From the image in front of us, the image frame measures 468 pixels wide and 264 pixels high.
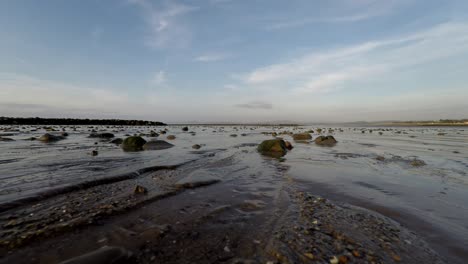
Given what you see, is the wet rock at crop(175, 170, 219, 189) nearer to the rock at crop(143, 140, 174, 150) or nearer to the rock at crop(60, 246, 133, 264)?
Answer: the rock at crop(60, 246, 133, 264)

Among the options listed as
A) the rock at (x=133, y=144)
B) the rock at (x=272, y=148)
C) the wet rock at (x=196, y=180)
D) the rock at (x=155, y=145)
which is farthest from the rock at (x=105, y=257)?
the rock at (x=133, y=144)

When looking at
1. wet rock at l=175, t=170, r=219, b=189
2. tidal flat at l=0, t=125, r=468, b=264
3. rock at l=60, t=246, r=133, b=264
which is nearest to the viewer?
rock at l=60, t=246, r=133, b=264

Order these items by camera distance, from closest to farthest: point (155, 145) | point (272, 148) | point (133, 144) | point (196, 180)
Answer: point (196, 180), point (272, 148), point (133, 144), point (155, 145)

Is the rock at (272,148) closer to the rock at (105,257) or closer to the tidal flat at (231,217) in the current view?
the tidal flat at (231,217)

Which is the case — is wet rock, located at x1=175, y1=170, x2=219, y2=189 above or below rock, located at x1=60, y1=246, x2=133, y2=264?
below

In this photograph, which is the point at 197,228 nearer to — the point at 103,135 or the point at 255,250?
the point at 255,250

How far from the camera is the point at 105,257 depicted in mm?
2660

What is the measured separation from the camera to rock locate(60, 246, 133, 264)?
8.42 ft

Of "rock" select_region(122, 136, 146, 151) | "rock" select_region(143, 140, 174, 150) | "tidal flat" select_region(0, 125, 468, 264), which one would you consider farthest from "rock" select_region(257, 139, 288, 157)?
"rock" select_region(122, 136, 146, 151)

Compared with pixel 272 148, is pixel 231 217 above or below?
below

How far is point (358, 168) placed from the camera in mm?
8469

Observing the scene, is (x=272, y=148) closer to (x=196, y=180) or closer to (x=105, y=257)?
(x=196, y=180)

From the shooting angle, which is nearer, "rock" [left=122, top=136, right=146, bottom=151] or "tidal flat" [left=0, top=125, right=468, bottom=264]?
"tidal flat" [left=0, top=125, right=468, bottom=264]

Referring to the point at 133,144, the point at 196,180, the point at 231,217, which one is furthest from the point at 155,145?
the point at 231,217
